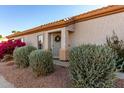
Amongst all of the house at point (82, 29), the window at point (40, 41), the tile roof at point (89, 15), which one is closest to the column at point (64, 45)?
the house at point (82, 29)

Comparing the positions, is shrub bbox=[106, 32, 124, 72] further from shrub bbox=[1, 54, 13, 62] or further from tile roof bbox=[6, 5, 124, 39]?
shrub bbox=[1, 54, 13, 62]

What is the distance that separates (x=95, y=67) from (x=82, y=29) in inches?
258

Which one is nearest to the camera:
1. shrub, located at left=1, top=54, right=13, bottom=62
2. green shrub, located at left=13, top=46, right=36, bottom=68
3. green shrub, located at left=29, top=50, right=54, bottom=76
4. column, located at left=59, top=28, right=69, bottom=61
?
green shrub, located at left=29, top=50, right=54, bottom=76

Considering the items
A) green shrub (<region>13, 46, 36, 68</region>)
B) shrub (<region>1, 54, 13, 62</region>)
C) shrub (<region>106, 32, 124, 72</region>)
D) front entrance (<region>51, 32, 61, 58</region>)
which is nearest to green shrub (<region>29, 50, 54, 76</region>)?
green shrub (<region>13, 46, 36, 68</region>)

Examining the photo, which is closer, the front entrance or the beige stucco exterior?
the beige stucco exterior

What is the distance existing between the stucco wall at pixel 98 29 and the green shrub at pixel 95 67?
4.19m

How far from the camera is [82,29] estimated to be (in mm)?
11898

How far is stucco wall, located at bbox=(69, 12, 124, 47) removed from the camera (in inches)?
374

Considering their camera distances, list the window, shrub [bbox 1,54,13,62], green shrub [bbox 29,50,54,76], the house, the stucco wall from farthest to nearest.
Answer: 1. the window
2. shrub [bbox 1,54,13,62]
3. the house
4. the stucco wall
5. green shrub [bbox 29,50,54,76]

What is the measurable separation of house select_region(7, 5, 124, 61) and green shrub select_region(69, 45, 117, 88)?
13.8 ft

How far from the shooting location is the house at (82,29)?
31.8ft

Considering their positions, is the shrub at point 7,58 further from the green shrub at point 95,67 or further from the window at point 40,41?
the green shrub at point 95,67
